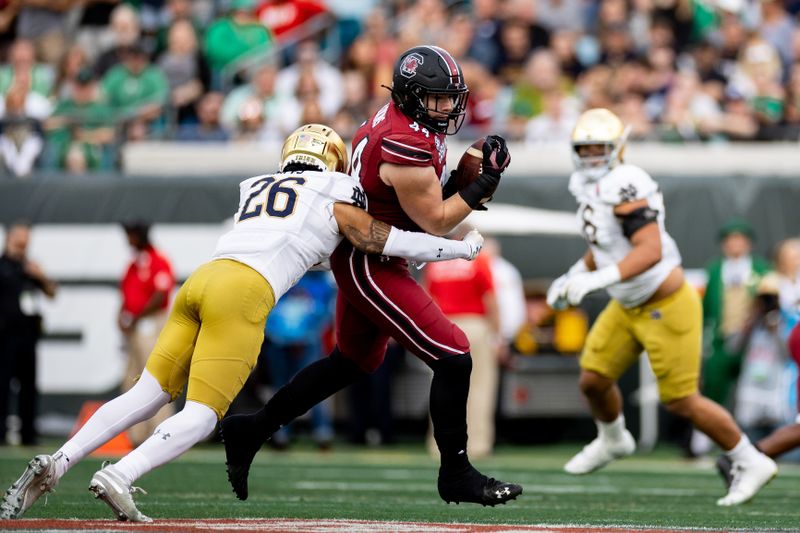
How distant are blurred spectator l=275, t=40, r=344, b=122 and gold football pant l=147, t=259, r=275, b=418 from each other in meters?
7.67

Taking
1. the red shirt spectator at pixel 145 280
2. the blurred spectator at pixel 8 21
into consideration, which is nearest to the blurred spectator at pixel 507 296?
the red shirt spectator at pixel 145 280

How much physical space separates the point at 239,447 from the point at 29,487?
1.05m

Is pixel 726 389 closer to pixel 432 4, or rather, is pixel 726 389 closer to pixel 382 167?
pixel 432 4

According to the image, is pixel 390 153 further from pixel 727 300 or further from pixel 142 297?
pixel 142 297

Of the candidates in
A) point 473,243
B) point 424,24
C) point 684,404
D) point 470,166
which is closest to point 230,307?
point 473,243

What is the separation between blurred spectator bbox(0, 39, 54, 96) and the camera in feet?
44.8

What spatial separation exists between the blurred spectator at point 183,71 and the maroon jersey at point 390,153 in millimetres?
7875

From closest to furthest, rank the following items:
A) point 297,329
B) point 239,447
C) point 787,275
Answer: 1. point 239,447
2. point 787,275
3. point 297,329

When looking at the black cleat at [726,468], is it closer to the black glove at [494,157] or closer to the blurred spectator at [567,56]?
the black glove at [494,157]

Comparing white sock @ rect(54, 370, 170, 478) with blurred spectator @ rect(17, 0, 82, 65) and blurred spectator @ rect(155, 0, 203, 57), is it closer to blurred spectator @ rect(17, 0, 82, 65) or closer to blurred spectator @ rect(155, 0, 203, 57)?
blurred spectator @ rect(155, 0, 203, 57)

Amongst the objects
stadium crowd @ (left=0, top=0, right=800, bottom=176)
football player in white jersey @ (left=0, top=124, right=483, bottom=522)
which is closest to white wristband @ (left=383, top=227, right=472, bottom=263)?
football player in white jersey @ (left=0, top=124, right=483, bottom=522)

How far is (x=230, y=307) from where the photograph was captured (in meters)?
5.32

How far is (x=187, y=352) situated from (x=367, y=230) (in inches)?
31.1

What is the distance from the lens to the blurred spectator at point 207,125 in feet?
42.8
